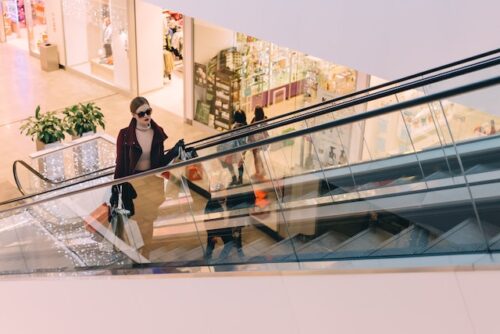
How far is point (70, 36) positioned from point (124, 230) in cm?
1249

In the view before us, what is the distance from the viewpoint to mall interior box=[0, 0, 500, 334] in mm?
3672

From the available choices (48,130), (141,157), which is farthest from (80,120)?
(141,157)

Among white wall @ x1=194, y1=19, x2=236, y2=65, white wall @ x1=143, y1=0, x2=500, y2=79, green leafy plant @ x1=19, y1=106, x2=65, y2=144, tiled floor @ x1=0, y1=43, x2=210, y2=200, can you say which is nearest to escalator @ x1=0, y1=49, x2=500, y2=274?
white wall @ x1=143, y1=0, x2=500, y2=79

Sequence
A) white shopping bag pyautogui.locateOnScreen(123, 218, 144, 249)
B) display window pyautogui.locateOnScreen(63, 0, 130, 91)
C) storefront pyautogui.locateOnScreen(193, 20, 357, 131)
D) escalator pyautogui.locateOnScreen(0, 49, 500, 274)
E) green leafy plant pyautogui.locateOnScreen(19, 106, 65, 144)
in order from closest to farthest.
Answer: escalator pyautogui.locateOnScreen(0, 49, 500, 274) < white shopping bag pyautogui.locateOnScreen(123, 218, 144, 249) < green leafy plant pyautogui.locateOnScreen(19, 106, 65, 144) < storefront pyautogui.locateOnScreen(193, 20, 357, 131) < display window pyautogui.locateOnScreen(63, 0, 130, 91)

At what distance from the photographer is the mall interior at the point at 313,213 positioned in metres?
3.67

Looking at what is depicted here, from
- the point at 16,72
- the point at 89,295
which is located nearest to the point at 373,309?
the point at 89,295

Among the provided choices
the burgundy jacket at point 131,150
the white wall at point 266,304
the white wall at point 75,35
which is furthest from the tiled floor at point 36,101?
the burgundy jacket at point 131,150

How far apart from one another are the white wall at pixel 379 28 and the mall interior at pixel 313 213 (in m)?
0.01

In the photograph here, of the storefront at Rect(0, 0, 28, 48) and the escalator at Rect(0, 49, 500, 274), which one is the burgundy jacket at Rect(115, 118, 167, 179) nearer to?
the escalator at Rect(0, 49, 500, 274)

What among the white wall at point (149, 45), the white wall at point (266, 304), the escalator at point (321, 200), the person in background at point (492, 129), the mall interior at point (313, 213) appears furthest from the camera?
the white wall at point (149, 45)

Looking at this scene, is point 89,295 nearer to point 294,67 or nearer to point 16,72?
point 294,67

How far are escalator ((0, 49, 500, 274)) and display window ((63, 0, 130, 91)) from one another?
9520 mm

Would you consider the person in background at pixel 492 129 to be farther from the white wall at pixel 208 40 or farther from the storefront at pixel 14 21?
the storefront at pixel 14 21

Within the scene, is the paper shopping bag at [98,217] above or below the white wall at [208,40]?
above
